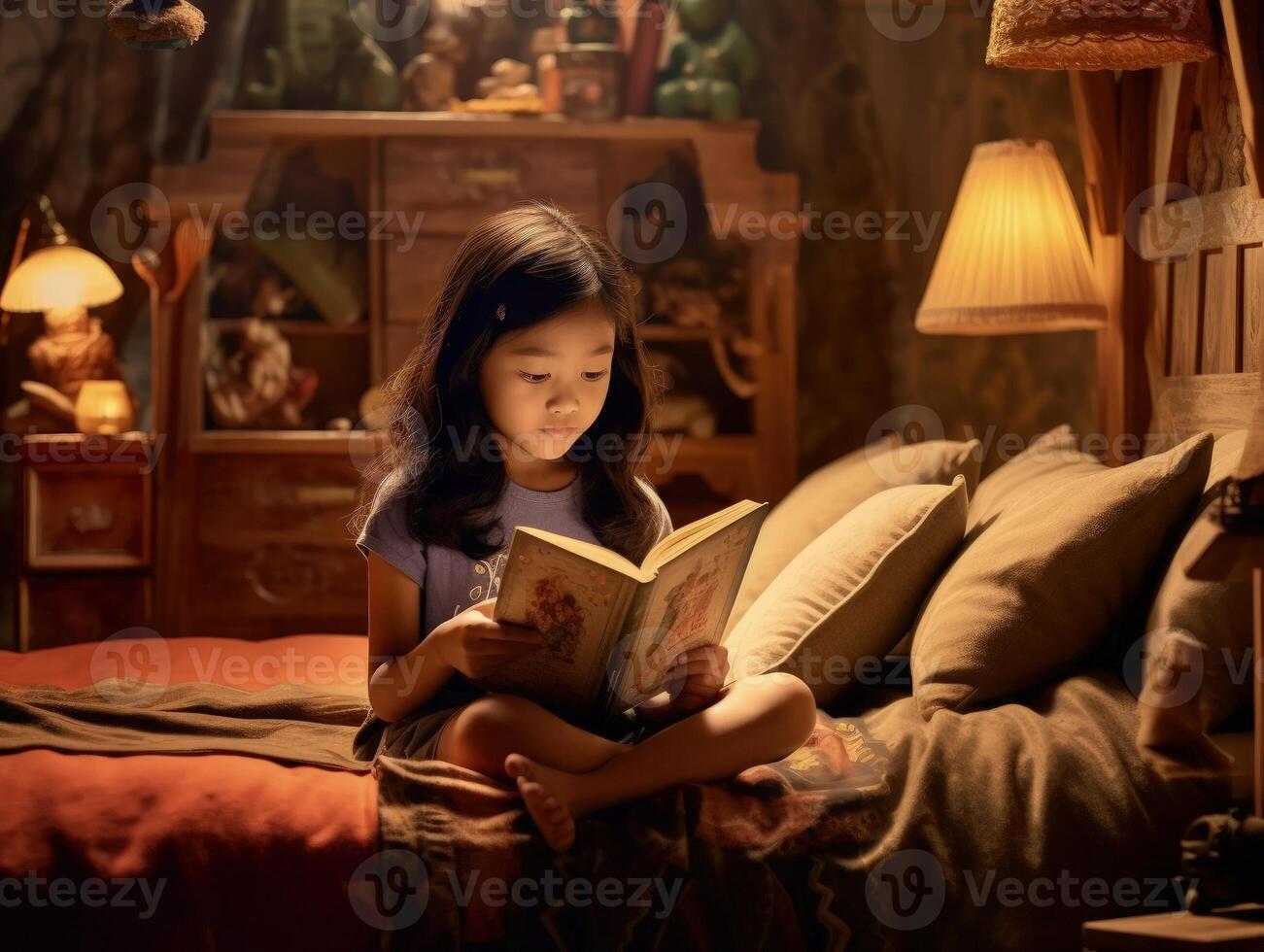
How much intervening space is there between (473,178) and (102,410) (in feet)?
3.70

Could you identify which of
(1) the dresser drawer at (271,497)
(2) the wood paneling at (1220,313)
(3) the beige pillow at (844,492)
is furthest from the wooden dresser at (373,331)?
(2) the wood paneling at (1220,313)

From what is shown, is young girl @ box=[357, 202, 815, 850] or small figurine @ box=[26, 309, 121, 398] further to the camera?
small figurine @ box=[26, 309, 121, 398]

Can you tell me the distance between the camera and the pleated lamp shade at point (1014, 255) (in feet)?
8.33

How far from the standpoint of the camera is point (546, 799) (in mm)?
1363

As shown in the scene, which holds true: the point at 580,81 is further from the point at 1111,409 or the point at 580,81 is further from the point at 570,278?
the point at 570,278

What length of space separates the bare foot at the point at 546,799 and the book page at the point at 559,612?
0.10 m

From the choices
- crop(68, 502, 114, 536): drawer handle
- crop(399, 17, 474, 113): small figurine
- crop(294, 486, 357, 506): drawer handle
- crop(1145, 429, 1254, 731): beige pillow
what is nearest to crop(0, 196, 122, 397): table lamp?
crop(68, 502, 114, 536): drawer handle

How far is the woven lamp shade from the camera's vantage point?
184cm

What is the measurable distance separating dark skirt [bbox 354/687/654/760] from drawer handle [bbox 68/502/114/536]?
203cm

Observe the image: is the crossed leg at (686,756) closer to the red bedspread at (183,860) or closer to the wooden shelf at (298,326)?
the red bedspread at (183,860)

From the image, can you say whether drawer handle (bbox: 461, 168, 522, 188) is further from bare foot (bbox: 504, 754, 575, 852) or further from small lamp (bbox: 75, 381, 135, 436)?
bare foot (bbox: 504, 754, 575, 852)

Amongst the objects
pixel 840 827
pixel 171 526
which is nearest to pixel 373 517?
pixel 840 827

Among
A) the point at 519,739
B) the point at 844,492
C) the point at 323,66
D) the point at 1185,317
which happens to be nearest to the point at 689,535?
the point at 519,739

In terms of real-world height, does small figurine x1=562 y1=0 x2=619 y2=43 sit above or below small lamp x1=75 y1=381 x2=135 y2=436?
above
